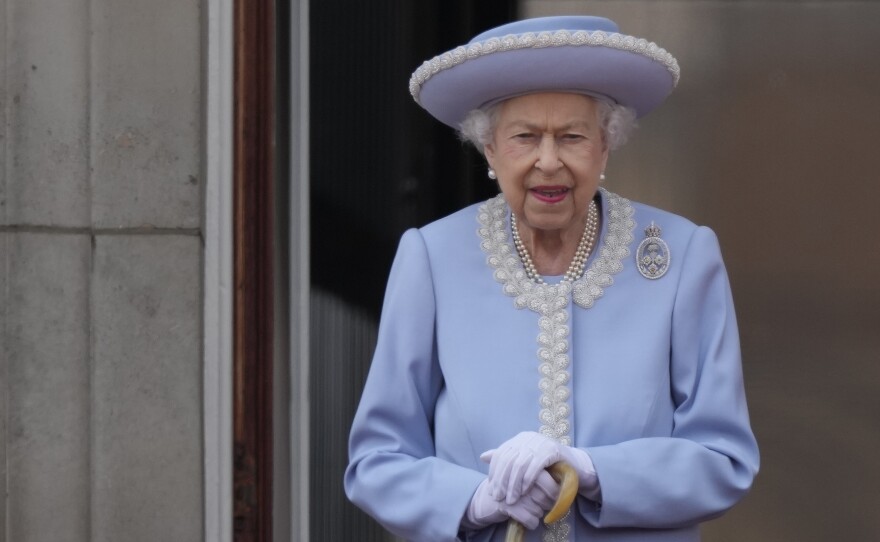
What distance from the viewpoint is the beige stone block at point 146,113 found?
4242 millimetres

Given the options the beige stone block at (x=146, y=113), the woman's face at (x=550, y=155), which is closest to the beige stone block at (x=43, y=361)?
the beige stone block at (x=146, y=113)

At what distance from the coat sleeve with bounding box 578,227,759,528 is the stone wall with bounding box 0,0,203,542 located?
147cm

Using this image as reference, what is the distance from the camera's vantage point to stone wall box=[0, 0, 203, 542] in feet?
13.9

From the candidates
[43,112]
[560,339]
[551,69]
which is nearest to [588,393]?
[560,339]

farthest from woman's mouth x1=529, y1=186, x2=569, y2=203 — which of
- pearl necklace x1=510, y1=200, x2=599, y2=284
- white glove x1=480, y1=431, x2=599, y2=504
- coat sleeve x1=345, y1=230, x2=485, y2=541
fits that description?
white glove x1=480, y1=431, x2=599, y2=504

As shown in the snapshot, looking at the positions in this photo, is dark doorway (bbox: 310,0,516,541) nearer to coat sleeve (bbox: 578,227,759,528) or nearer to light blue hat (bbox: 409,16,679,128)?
light blue hat (bbox: 409,16,679,128)

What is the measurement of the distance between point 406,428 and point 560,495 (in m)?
0.41

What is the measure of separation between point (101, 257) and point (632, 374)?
5.21ft

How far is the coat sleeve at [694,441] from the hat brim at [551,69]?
32 centimetres

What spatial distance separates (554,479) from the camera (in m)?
3.03

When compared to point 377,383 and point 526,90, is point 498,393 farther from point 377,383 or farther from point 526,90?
point 526,90

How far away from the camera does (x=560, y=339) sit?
325 cm

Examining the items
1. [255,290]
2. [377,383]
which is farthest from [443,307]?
A: [255,290]

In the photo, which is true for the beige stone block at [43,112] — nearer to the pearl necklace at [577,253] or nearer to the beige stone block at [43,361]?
the beige stone block at [43,361]
